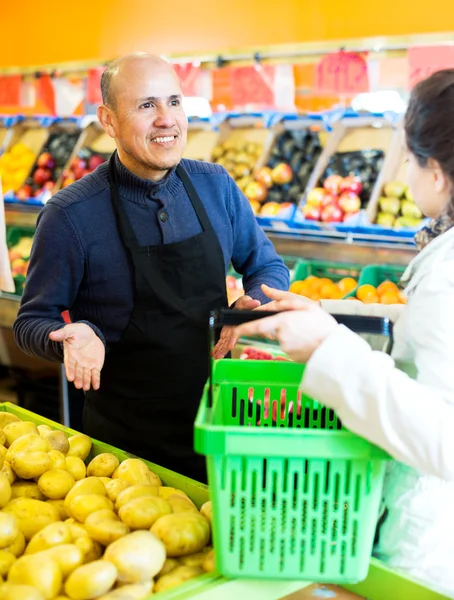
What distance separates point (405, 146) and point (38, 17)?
6766 mm

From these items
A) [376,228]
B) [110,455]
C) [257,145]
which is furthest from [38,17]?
[110,455]

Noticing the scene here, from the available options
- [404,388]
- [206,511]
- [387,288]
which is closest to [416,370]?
[404,388]

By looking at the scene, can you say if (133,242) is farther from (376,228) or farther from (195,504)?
(376,228)

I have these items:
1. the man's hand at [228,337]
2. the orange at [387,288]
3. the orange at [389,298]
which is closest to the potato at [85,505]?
the man's hand at [228,337]

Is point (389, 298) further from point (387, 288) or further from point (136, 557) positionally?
point (136, 557)

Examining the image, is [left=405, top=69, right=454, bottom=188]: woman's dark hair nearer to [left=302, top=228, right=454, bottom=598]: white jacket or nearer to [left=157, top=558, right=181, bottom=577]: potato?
[left=302, top=228, right=454, bottom=598]: white jacket

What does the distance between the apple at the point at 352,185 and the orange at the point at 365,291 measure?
0.86 meters

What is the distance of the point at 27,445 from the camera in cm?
187

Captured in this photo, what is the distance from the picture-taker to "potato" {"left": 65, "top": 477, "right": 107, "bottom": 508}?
5.66 feet

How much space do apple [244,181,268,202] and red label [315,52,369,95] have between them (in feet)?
2.41

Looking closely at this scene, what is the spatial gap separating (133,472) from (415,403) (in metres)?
0.87

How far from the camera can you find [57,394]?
4.82 m

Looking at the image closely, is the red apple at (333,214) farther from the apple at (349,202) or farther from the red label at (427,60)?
the red label at (427,60)

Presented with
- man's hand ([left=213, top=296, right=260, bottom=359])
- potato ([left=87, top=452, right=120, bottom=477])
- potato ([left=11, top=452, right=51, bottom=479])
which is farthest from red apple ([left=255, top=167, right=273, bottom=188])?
potato ([left=11, top=452, right=51, bottom=479])
